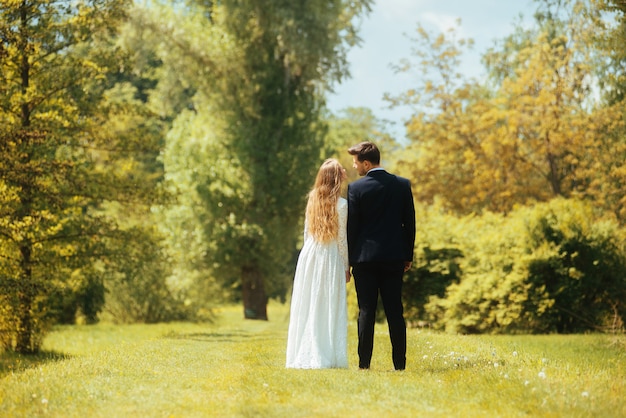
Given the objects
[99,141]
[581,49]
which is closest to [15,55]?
[99,141]

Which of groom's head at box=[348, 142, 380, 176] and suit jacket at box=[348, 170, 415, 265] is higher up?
groom's head at box=[348, 142, 380, 176]

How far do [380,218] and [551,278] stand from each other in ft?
34.3

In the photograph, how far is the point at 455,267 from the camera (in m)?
20.4

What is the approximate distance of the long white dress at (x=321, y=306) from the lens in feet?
28.1

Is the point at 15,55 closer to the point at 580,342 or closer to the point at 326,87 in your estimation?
the point at 580,342

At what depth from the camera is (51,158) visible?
1568 cm

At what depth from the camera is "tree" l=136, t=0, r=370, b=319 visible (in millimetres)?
29953

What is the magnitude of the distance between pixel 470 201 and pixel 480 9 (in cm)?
740

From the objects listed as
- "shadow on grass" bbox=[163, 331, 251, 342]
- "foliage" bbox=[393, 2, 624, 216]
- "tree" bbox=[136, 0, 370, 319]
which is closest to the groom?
"shadow on grass" bbox=[163, 331, 251, 342]

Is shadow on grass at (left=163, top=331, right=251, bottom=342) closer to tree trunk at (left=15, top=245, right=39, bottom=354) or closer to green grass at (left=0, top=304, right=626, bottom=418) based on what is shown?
tree trunk at (left=15, top=245, right=39, bottom=354)

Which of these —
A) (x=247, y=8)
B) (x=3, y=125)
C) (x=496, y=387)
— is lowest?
(x=496, y=387)

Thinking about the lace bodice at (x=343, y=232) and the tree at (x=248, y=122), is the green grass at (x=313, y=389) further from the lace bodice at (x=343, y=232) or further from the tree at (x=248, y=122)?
the tree at (x=248, y=122)

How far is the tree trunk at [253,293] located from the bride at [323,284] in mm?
22934

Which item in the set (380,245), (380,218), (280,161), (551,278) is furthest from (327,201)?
(280,161)
